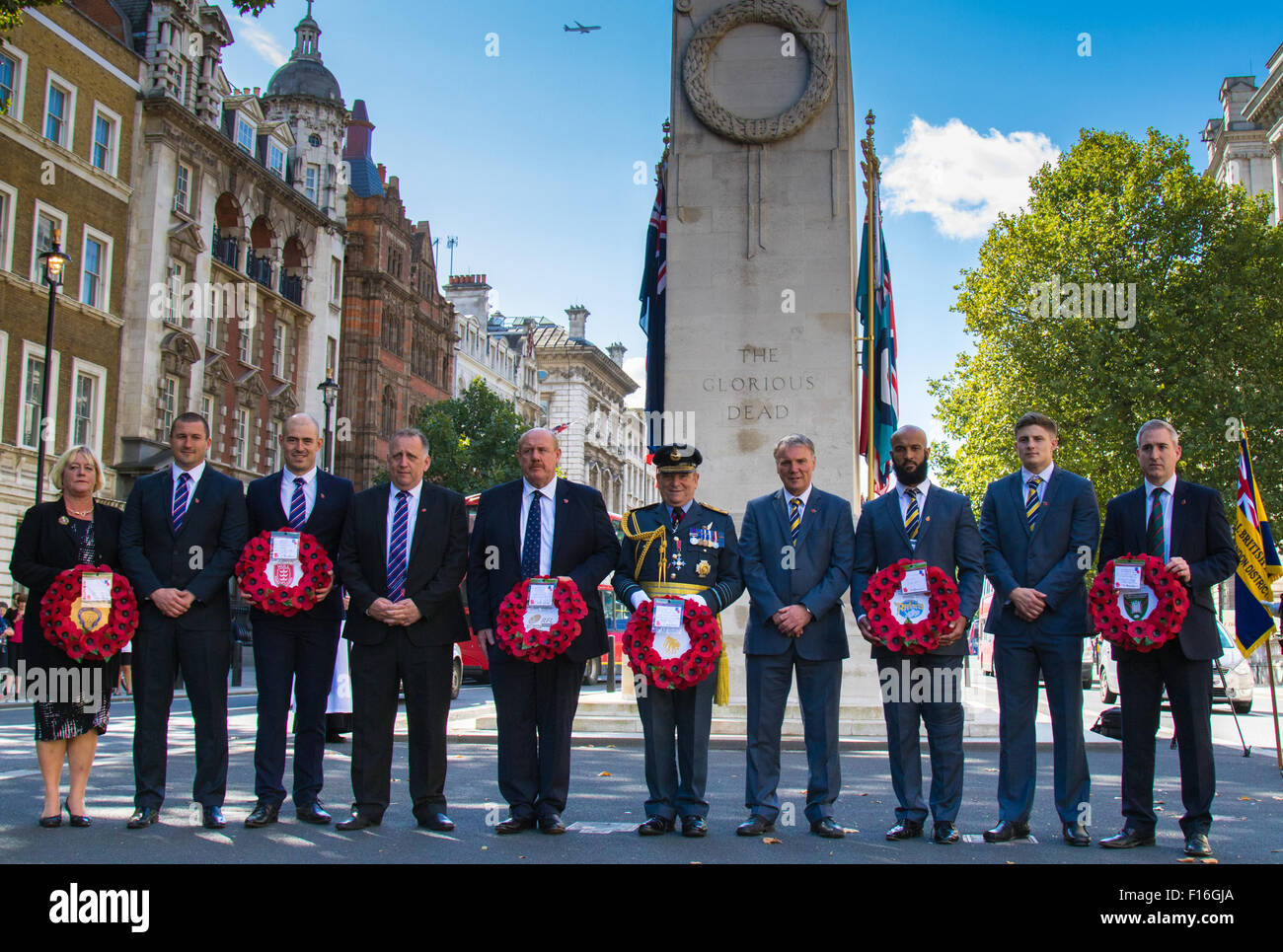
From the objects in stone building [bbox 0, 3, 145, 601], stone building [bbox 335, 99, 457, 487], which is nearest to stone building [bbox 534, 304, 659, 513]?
stone building [bbox 335, 99, 457, 487]

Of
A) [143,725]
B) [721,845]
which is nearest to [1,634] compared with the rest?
[143,725]

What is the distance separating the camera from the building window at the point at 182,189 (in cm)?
4078

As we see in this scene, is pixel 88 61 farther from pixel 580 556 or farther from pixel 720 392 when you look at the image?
pixel 580 556

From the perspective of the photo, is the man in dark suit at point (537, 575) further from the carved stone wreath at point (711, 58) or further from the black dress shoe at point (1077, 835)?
the carved stone wreath at point (711, 58)

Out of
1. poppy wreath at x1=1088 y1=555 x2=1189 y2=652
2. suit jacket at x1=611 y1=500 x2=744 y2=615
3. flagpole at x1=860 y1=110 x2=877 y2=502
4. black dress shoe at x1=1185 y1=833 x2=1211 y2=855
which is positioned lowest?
black dress shoe at x1=1185 y1=833 x2=1211 y2=855

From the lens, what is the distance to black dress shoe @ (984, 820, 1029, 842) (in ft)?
23.5

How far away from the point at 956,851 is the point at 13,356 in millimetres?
32215

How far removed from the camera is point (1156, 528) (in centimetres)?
751

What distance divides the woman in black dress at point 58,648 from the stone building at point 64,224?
26559 millimetres

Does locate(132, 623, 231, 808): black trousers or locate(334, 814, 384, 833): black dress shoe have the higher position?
locate(132, 623, 231, 808): black trousers

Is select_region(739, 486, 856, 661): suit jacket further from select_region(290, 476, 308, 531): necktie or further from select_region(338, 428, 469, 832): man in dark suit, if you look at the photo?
select_region(290, 476, 308, 531): necktie

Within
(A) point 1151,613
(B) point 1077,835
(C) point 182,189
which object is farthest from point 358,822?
(C) point 182,189

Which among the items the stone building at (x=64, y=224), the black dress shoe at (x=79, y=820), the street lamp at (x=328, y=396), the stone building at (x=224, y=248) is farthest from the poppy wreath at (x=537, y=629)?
the stone building at (x=224, y=248)

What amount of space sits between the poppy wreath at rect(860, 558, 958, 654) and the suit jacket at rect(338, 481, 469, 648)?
2.61 m
